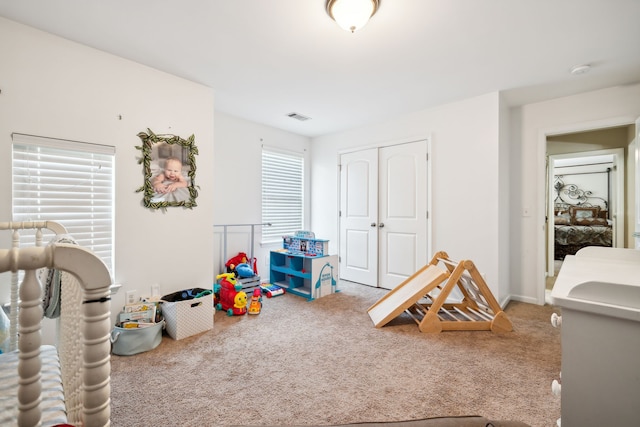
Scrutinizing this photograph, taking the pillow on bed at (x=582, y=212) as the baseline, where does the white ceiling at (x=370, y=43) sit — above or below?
above

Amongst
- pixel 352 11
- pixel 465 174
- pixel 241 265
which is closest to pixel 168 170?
pixel 241 265

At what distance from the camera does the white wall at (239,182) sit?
11.5 ft

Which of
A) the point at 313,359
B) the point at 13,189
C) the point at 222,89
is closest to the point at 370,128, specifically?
the point at 222,89

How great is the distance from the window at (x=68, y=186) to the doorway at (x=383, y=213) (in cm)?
289

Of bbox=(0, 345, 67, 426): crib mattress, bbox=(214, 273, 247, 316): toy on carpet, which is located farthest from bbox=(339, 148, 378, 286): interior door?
bbox=(0, 345, 67, 426): crib mattress

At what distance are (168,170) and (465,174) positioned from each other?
9.95 feet

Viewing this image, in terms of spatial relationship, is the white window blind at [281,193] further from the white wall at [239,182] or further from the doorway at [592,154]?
the doorway at [592,154]

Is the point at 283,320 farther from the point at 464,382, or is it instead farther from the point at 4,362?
the point at 4,362

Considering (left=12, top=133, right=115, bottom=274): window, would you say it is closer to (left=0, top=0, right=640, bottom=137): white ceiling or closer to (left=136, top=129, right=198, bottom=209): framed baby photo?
(left=136, top=129, right=198, bottom=209): framed baby photo

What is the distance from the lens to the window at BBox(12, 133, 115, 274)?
1.86 meters

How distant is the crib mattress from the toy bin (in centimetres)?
111

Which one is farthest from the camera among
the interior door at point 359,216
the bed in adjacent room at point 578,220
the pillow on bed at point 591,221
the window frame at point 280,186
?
the pillow on bed at point 591,221

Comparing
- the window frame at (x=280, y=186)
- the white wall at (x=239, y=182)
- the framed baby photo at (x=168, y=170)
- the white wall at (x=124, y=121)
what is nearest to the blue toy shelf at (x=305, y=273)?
the white wall at (x=239, y=182)

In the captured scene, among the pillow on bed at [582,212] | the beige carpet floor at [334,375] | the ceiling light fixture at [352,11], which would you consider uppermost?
the ceiling light fixture at [352,11]
